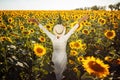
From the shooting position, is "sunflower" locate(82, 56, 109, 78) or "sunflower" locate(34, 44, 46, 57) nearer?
"sunflower" locate(82, 56, 109, 78)

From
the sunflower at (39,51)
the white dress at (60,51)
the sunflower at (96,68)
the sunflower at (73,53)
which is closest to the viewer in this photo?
the sunflower at (96,68)

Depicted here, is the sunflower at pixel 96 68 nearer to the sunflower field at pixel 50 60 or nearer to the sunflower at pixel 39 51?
the sunflower field at pixel 50 60

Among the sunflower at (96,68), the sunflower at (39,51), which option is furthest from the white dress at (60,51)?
the sunflower at (96,68)

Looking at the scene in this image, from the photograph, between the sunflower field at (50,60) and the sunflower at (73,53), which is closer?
the sunflower field at (50,60)

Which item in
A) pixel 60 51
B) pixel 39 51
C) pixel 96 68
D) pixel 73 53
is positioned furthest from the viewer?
pixel 73 53

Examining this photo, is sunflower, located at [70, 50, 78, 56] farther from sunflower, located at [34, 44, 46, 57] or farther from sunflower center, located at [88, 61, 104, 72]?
sunflower center, located at [88, 61, 104, 72]

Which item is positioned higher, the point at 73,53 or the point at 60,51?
the point at 60,51

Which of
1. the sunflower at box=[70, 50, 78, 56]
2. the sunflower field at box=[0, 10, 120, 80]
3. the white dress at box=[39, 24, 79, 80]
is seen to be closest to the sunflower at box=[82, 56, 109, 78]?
the sunflower field at box=[0, 10, 120, 80]

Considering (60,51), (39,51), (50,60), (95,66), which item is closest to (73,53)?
(50,60)

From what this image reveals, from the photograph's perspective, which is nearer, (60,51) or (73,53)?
(60,51)

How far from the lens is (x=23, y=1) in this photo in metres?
4.62

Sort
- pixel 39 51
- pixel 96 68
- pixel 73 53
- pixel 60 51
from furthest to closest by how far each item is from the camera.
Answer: pixel 73 53
pixel 39 51
pixel 60 51
pixel 96 68

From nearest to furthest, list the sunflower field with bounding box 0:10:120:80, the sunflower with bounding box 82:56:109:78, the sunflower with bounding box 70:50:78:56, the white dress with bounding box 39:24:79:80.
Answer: the sunflower with bounding box 82:56:109:78 < the sunflower field with bounding box 0:10:120:80 < the white dress with bounding box 39:24:79:80 < the sunflower with bounding box 70:50:78:56

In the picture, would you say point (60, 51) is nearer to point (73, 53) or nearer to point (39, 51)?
point (39, 51)
